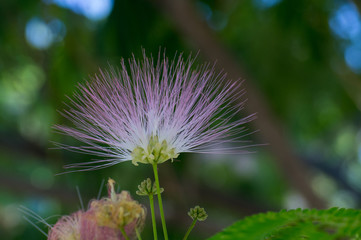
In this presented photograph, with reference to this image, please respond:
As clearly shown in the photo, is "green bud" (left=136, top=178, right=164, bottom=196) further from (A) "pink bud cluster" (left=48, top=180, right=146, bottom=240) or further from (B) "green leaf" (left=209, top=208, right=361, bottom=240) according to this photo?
(B) "green leaf" (left=209, top=208, right=361, bottom=240)

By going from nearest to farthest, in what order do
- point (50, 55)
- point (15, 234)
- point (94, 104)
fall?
point (94, 104), point (50, 55), point (15, 234)

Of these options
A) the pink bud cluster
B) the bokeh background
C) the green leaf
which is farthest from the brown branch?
the green leaf

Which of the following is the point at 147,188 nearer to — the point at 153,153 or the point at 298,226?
the point at 153,153

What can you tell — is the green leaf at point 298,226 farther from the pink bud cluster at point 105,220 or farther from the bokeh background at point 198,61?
the bokeh background at point 198,61

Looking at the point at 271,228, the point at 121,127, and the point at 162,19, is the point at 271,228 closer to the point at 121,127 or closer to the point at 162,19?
the point at 121,127

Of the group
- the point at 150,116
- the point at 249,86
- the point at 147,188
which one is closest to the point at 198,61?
the point at 249,86

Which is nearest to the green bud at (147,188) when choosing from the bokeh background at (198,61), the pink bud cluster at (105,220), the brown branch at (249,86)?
the pink bud cluster at (105,220)

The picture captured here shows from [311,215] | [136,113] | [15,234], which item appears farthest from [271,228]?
[15,234]
